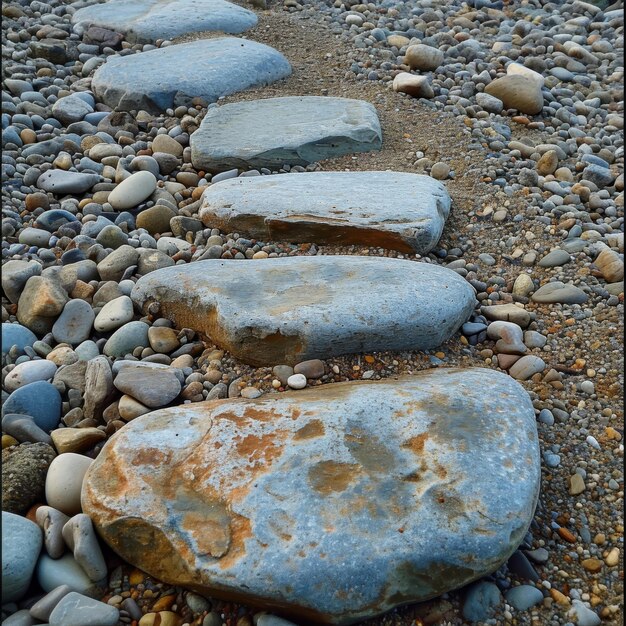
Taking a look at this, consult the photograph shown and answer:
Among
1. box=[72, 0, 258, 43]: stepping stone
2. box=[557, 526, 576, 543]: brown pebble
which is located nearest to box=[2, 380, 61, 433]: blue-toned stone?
box=[557, 526, 576, 543]: brown pebble

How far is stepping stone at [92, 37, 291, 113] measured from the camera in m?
3.88

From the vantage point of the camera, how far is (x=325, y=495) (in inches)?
67.2

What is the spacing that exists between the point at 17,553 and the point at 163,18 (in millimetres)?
3926

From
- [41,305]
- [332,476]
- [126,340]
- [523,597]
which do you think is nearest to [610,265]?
[523,597]

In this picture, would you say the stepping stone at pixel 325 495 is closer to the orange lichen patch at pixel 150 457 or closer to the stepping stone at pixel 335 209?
the orange lichen patch at pixel 150 457

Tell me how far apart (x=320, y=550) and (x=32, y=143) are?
2.78 m

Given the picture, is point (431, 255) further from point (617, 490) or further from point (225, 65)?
point (225, 65)

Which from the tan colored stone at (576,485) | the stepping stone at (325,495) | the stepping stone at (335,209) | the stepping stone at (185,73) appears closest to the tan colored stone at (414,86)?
the stepping stone at (185,73)

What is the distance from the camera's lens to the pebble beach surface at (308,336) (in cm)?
168

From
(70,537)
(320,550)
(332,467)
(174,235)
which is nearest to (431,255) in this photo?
(174,235)

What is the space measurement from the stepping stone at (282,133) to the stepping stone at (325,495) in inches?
66.5

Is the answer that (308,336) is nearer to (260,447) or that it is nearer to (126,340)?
(260,447)

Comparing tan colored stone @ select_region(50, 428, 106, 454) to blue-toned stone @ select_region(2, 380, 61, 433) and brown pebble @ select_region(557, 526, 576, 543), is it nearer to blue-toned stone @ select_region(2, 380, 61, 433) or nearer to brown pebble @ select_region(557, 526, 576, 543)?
blue-toned stone @ select_region(2, 380, 61, 433)

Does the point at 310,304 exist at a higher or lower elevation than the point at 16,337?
higher
